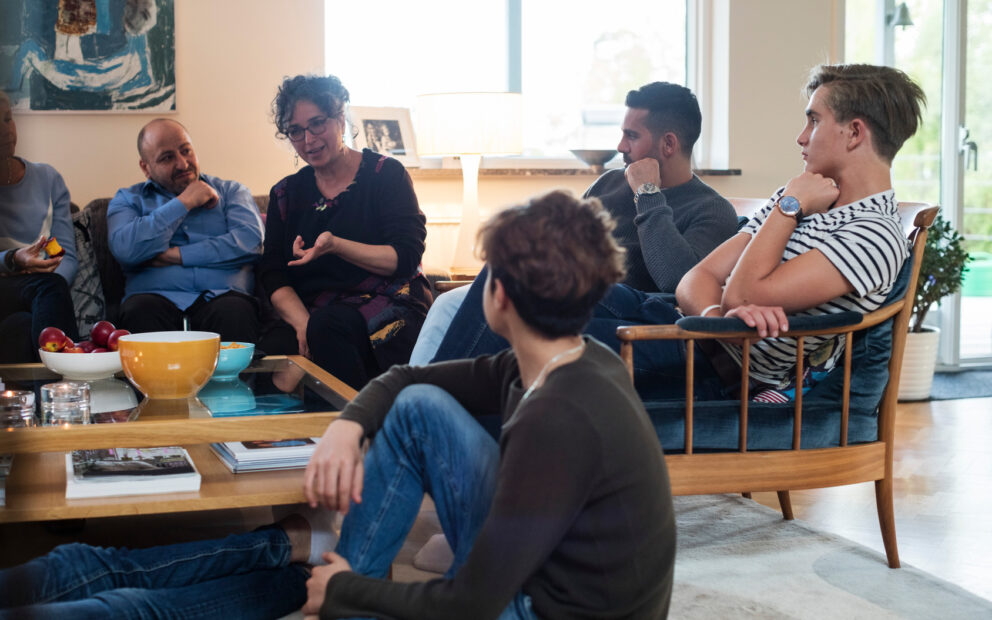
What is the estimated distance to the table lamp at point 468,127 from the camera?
3.46 m

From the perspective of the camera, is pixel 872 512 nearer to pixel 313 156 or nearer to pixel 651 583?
pixel 651 583

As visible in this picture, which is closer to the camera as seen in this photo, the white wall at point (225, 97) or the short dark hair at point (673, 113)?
the short dark hair at point (673, 113)

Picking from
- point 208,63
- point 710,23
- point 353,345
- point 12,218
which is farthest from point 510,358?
point 710,23

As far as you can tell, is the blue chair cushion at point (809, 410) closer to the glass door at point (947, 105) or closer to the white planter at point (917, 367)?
the white planter at point (917, 367)

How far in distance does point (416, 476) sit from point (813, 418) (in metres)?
1.01

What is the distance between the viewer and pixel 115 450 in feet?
5.51

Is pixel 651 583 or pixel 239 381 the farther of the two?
pixel 239 381

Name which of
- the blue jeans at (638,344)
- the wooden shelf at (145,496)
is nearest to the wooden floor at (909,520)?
the wooden shelf at (145,496)

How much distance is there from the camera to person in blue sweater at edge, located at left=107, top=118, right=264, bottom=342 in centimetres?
288

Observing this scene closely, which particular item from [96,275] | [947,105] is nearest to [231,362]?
[96,275]

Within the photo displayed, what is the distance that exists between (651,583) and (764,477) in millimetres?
844

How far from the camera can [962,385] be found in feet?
14.5

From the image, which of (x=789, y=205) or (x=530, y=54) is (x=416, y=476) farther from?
(x=530, y=54)

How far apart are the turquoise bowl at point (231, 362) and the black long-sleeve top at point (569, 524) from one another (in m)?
0.97
